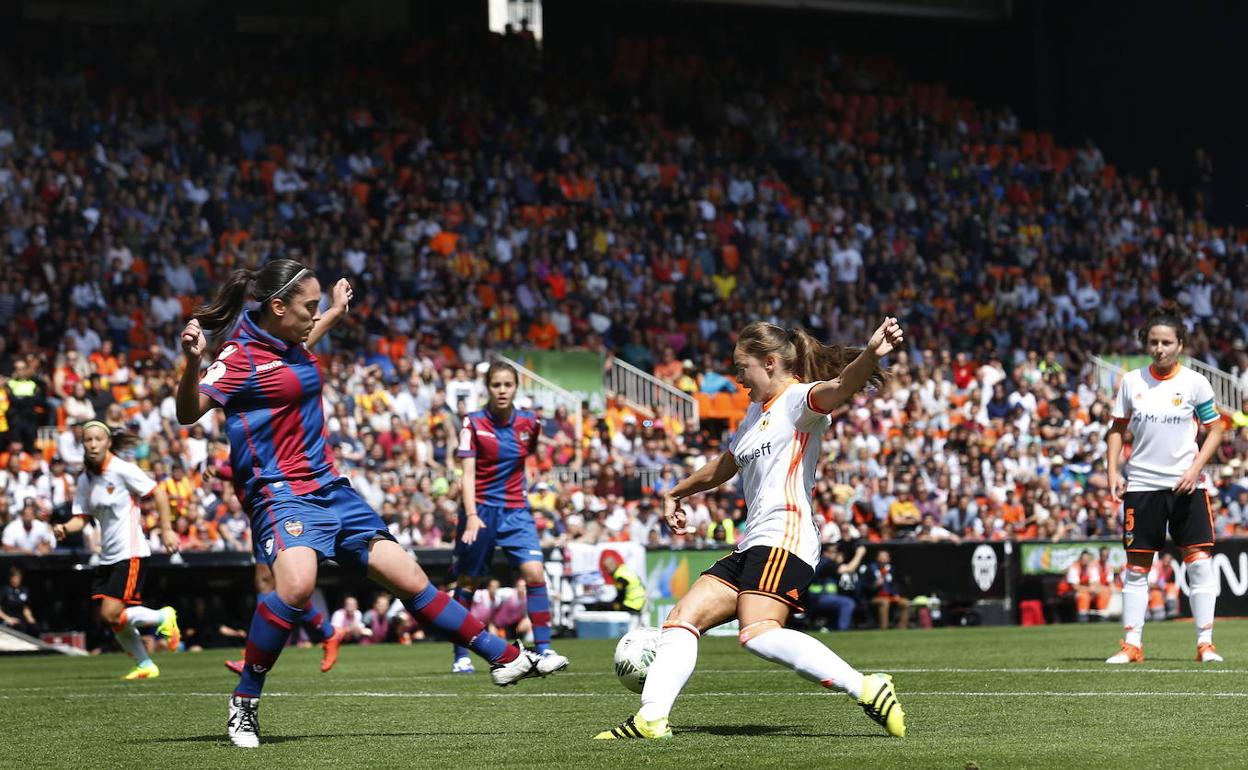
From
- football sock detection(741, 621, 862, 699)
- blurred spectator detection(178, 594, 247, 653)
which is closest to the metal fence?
blurred spectator detection(178, 594, 247, 653)

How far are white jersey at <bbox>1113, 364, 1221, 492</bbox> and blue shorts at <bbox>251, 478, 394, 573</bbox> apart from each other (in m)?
6.53

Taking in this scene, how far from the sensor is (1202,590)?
12852 mm

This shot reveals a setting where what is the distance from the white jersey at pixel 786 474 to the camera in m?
7.61

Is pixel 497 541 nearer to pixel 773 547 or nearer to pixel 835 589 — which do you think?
pixel 773 547

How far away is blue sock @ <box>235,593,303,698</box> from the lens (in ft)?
26.1

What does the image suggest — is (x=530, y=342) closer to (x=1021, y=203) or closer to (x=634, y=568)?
(x=634, y=568)

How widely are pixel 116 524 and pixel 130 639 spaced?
92cm

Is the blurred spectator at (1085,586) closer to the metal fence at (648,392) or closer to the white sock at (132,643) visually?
the metal fence at (648,392)

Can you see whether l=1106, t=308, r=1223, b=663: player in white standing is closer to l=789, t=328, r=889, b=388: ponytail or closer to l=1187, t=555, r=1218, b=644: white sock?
l=1187, t=555, r=1218, b=644: white sock

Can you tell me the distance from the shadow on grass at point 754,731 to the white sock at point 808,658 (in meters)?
0.34

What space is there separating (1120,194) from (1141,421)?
26628 mm

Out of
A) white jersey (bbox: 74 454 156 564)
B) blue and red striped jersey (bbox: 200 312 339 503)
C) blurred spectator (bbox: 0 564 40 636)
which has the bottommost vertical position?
blurred spectator (bbox: 0 564 40 636)

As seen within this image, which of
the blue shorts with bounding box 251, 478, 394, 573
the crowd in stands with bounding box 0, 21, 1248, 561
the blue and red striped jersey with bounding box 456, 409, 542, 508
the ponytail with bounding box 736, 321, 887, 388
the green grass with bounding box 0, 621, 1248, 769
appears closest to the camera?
the green grass with bounding box 0, 621, 1248, 769

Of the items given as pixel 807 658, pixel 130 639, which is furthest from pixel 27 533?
pixel 807 658
